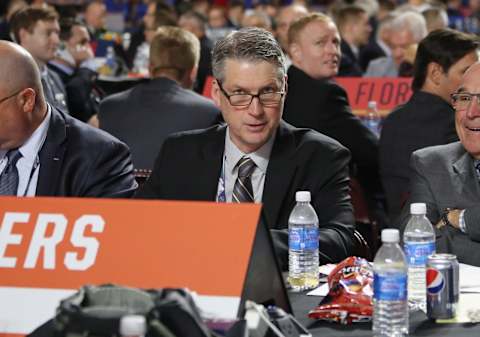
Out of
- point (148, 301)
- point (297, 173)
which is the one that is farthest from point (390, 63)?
point (148, 301)

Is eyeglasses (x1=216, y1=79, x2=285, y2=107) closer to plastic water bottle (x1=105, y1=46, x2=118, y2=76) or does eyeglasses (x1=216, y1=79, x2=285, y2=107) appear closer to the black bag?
the black bag

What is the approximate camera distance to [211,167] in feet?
12.3

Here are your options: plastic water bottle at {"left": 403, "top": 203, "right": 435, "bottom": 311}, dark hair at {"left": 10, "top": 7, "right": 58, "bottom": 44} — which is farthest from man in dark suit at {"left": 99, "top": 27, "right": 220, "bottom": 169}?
plastic water bottle at {"left": 403, "top": 203, "right": 435, "bottom": 311}

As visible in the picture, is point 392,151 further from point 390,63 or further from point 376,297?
point 390,63

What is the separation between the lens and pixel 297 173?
12.0 ft

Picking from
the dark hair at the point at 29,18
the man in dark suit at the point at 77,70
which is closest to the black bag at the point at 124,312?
the man in dark suit at the point at 77,70

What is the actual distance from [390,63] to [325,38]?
3.00 meters

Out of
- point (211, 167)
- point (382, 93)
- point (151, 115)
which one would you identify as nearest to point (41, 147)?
point (211, 167)

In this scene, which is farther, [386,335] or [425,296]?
[425,296]

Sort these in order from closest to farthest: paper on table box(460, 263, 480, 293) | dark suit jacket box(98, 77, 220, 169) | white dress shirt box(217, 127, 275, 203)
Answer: paper on table box(460, 263, 480, 293)
white dress shirt box(217, 127, 275, 203)
dark suit jacket box(98, 77, 220, 169)

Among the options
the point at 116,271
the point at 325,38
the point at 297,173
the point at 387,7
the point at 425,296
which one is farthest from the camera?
the point at 387,7

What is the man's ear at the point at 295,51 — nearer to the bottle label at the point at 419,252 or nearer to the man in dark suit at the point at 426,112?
the man in dark suit at the point at 426,112

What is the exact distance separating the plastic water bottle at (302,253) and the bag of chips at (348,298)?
234 millimetres

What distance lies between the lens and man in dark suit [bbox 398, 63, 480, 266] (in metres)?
3.81
